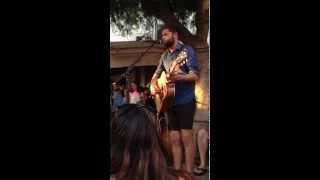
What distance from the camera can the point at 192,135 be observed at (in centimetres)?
423

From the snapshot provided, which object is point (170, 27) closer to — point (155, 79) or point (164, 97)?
point (155, 79)

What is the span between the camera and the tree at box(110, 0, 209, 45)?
4227 mm

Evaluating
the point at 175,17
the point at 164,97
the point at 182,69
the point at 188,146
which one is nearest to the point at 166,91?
the point at 164,97

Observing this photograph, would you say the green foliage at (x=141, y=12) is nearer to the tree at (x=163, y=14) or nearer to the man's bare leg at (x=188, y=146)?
the tree at (x=163, y=14)

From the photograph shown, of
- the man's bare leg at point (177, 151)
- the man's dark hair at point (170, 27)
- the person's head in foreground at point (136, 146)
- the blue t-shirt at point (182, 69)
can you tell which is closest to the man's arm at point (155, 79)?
the blue t-shirt at point (182, 69)

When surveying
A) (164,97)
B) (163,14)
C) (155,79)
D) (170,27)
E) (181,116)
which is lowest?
(181,116)

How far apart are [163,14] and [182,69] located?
54 centimetres

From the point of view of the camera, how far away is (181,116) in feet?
14.0
